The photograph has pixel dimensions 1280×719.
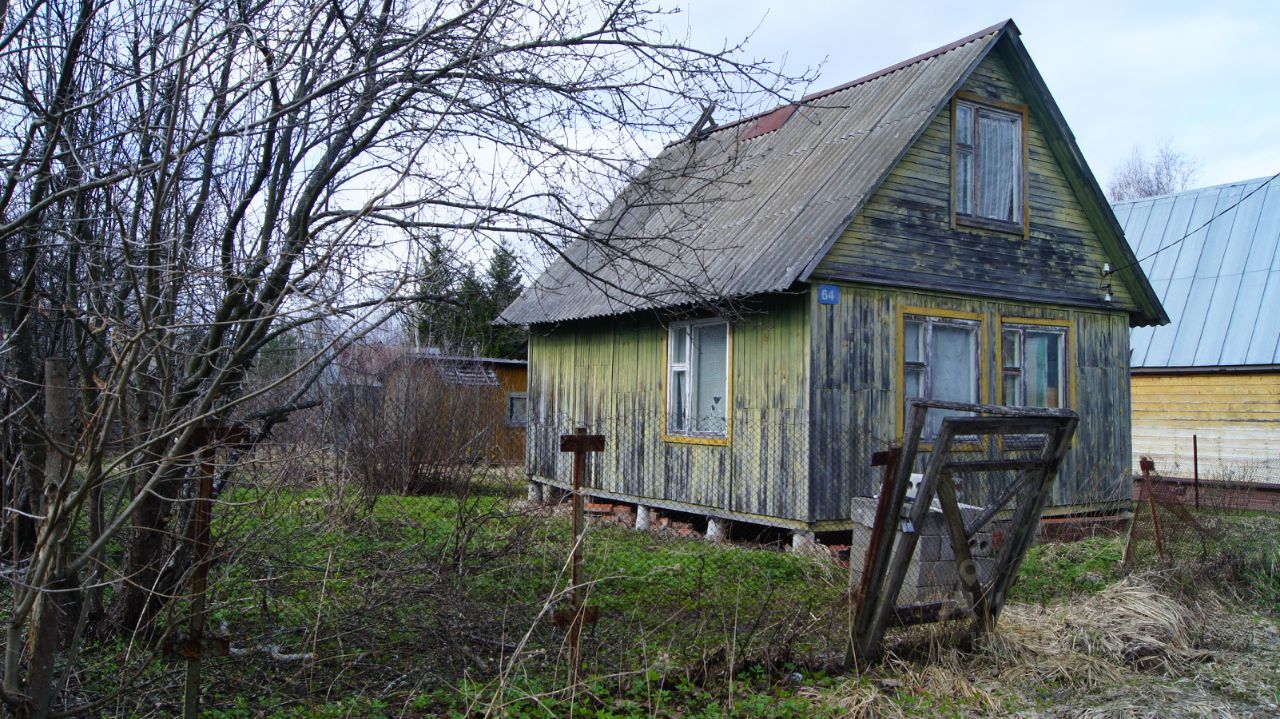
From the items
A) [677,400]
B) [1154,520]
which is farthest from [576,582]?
[677,400]

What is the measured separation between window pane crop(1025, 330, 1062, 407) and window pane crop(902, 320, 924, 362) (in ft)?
6.16

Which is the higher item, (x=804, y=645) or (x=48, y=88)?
(x=48, y=88)

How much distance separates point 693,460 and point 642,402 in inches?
53.5

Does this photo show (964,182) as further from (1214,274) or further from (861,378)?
(1214,274)

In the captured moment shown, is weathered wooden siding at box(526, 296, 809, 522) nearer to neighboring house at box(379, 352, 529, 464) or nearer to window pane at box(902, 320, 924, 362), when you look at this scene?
neighboring house at box(379, 352, 529, 464)

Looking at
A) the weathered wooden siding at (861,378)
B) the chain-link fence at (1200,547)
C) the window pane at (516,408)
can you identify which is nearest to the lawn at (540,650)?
the chain-link fence at (1200,547)

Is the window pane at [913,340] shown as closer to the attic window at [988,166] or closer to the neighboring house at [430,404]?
the attic window at [988,166]

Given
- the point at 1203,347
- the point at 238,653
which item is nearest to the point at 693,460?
the point at 238,653

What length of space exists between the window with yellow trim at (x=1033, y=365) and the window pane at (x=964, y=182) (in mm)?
1559

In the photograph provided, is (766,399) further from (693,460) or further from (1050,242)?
(1050,242)

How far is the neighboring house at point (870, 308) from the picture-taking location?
36.6ft

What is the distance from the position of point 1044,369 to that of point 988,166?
2702 millimetres

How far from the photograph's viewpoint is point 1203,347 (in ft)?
62.3

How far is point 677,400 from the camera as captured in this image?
13047 millimetres
